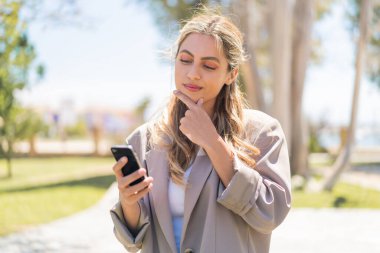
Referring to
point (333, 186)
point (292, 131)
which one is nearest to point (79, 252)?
point (333, 186)

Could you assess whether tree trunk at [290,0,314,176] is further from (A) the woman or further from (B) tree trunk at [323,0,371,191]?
(A) the woman

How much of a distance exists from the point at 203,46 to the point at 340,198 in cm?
855

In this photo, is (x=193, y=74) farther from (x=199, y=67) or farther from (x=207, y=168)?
(x=207, y=168)

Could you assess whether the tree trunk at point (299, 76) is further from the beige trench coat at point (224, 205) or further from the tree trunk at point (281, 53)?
the beige trench coat at point (224, 205)

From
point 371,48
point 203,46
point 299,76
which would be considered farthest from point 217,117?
point 371,48

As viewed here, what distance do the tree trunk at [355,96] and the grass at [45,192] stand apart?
450cm

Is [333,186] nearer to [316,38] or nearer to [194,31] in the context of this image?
[194,31]

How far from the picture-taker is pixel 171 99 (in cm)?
195

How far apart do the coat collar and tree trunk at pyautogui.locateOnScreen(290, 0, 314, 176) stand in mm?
10574

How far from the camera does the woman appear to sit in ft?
5.45

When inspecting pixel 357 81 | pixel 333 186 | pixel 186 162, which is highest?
pixel 186 162

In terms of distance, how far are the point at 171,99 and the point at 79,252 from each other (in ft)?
14.6

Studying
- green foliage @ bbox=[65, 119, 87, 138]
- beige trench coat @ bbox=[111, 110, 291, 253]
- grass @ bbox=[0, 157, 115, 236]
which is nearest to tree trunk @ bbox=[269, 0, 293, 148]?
grass @ bbox=[0, 157, 115, 236]

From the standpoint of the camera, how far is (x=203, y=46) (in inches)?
69.7
